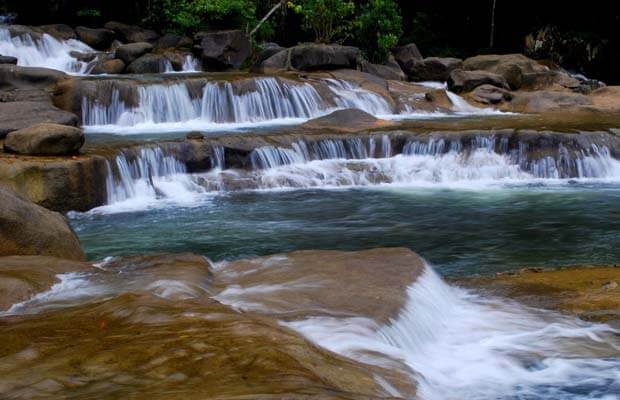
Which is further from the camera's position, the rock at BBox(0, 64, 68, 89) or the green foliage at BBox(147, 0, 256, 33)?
the green foliage at BBox(147, 0, 256, 33)

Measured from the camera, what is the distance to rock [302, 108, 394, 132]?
50.8ft

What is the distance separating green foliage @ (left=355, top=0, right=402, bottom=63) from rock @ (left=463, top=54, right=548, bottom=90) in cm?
255

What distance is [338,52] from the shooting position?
2180cm

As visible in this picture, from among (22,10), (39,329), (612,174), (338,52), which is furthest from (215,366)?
(22,10)

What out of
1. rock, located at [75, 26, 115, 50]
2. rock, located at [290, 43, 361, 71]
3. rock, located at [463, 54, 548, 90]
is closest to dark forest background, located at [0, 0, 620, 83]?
rock, located at [75, 26, 115, 50]

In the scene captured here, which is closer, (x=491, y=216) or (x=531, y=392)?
(x=531, y=392)

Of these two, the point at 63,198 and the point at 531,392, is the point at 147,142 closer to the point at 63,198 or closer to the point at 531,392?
the point at 63,198

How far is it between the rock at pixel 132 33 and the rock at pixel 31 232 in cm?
2004

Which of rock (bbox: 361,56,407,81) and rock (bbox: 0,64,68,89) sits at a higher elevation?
rock (bbox: 0,64,68,89)

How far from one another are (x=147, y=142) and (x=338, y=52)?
32.4ft

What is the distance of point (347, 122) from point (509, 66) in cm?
848

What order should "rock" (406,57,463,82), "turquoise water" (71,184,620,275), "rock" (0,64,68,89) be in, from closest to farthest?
"turquoise water" (71,184,620,275) < "rock" (0,64,68,89) < "rock" (406,57,463,82)

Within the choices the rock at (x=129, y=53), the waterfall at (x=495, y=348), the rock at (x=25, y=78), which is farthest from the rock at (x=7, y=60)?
the waterfall at (x=495, y=348)

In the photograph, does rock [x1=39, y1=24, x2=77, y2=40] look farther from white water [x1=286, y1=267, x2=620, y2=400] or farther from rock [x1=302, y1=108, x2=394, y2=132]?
white water [x1=286, y1=267, x2=620, y2=400]
